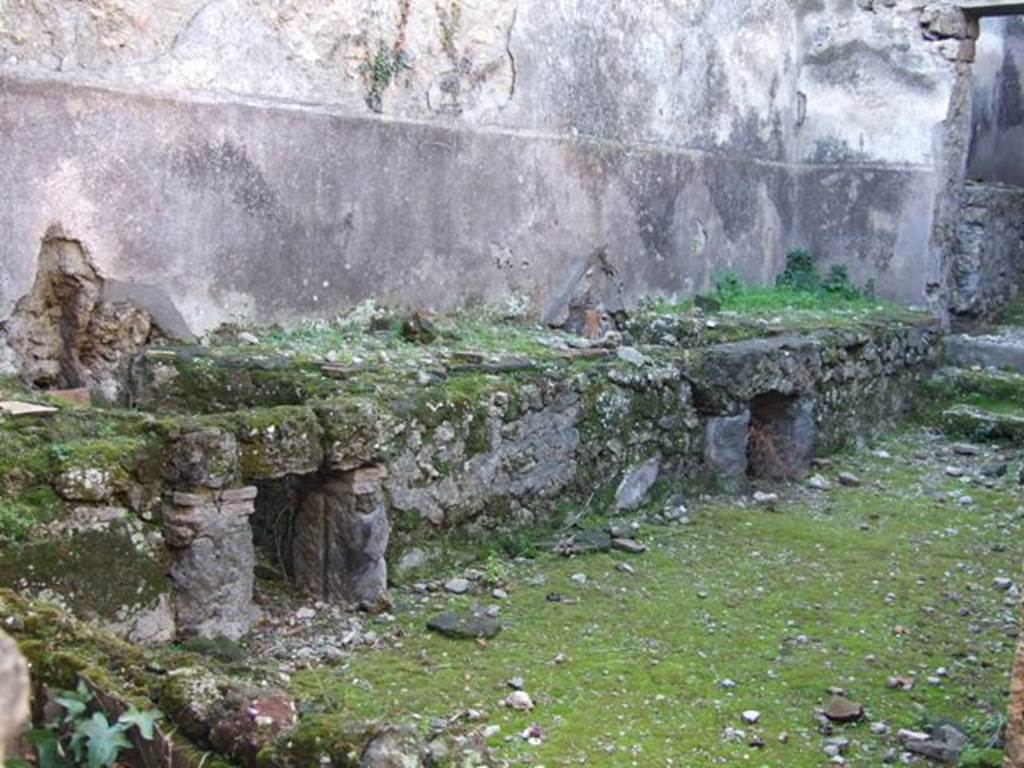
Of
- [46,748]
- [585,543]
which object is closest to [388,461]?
[585,543]

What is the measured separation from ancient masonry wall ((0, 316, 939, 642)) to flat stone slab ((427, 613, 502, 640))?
0.27m

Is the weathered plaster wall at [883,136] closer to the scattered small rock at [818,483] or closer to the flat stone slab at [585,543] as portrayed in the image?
the scattered small rock at [818,483]

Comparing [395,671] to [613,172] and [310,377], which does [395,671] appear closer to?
[310,377]

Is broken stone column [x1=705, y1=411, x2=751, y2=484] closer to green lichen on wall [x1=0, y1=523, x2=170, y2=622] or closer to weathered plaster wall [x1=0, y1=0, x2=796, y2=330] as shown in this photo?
weathered plaster wall [x1=0, y1=0, x2=796, y2=330]

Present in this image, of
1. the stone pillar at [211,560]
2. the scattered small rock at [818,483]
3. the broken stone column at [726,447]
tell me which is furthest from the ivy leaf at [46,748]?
the scattered small rock at [818,483]

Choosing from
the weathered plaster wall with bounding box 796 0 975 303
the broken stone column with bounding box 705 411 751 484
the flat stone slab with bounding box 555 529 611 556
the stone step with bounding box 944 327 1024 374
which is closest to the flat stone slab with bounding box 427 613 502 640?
the flat stone slab with bounding box 555 529 611 556

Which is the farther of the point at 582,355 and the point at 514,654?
the point at 582,355

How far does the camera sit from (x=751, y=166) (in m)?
9.22

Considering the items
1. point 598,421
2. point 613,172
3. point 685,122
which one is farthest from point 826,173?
point 598,421

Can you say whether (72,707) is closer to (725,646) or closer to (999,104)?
(725,646)

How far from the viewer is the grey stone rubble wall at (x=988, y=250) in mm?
9820

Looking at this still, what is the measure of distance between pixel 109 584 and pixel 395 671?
0.90m

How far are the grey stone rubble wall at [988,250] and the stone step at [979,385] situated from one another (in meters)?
1.13

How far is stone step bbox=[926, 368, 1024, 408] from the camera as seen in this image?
8539 mm
